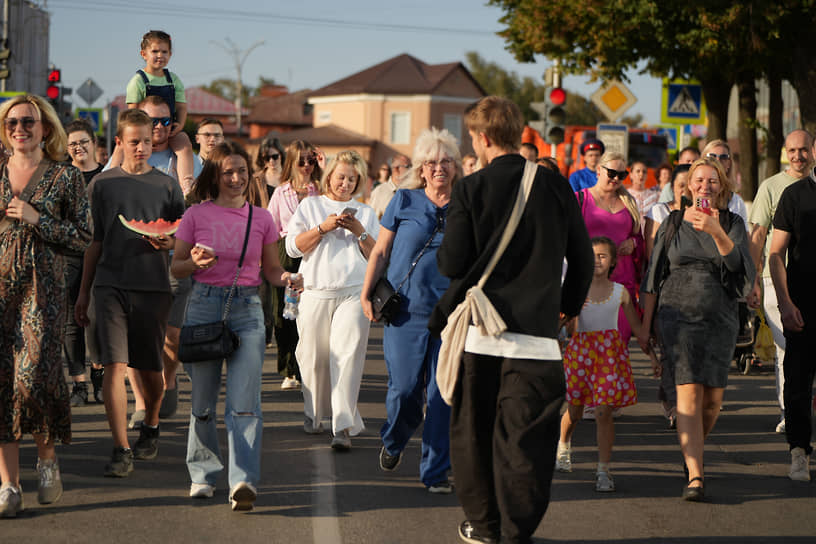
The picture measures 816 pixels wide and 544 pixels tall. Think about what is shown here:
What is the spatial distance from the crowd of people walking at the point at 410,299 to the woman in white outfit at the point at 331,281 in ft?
0.05

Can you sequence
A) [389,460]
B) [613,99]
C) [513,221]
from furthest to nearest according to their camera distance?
[613,99] → [389,460] → [513,221]

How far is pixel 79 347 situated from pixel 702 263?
517cm

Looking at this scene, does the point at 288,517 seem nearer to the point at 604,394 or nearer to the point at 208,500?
the point at 208,500

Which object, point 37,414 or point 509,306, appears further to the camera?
point 37,414

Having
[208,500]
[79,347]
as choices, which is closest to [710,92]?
[79,347]

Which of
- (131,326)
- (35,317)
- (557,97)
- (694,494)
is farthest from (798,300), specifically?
(557,97)

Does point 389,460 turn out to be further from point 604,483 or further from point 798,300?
point 798,300

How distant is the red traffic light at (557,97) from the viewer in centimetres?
2062

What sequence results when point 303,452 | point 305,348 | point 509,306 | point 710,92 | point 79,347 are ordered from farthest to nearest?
point 710,92, point 79,347, point 305,348, point 303,452, point 509,306

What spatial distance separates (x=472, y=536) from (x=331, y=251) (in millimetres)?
3460

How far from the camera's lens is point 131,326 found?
7.54 metres

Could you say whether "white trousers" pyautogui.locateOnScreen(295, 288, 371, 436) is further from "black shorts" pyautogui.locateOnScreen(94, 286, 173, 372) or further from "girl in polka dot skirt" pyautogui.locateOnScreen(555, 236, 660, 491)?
"girl in polka dot skirt" pyautogui.locateOnScreen(555, 236, 660, 491)

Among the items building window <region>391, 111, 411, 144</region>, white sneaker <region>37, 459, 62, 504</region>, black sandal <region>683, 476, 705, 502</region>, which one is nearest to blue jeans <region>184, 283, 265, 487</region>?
white sneaker <region>37, 459, 62, 504</region>

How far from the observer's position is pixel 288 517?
6.50 metres
